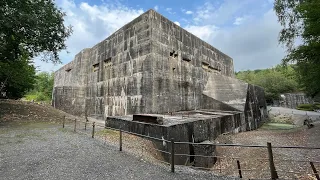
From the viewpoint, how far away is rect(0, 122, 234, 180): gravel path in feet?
13.9

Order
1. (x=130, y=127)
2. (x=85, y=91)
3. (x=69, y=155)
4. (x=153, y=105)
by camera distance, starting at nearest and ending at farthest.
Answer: (x=69, y=155) → (x=130, y=127) → (x=153, y=105) → (x=85, y=91)

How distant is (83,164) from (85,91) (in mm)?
13996

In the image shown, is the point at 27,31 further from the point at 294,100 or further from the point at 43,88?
the point at 294,100

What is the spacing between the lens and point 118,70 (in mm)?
14000

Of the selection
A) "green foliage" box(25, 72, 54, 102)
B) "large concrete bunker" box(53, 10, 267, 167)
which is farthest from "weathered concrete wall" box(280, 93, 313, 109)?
"green foliage" box(25, 72, 54, 102)

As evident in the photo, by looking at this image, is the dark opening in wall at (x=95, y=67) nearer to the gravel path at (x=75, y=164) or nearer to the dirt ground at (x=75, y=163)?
the dirt ground at (x=75, y=163)

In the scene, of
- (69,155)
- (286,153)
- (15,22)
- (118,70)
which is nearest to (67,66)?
(118,70)

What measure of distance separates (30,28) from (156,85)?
832 centimetres

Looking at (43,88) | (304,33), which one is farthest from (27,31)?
(43,88)

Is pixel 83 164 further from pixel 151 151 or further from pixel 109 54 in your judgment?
pixel 109 54

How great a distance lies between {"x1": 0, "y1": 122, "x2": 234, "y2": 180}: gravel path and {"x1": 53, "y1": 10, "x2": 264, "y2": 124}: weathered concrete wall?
5901 mm

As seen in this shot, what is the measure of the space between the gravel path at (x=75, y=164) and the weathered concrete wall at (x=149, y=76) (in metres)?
5.90

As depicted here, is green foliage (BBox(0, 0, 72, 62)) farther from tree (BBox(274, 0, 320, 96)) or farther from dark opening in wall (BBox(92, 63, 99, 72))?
tree (BBox(274, 0, 320, 96))

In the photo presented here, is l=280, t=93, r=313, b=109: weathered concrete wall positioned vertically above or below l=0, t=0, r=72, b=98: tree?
below
